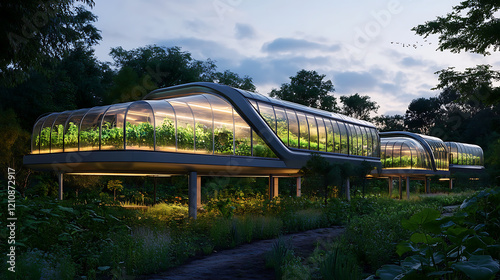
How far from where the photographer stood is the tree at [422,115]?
8606 centimetres

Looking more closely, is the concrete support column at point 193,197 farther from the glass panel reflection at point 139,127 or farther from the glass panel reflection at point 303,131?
the glass panel reflection at point 303,131

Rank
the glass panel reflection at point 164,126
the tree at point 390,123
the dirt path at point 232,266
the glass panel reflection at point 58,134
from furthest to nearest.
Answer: the tree at point 390,123 → the glass panel reflection at point 58,134 → the glass panel reflection at point 164,126 → the dirt path at point 232,266

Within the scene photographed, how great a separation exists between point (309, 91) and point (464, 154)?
23.1 metres

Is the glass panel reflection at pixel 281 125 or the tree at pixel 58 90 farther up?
the tree at pixel 58 90

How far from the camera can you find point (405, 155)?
41188 mm

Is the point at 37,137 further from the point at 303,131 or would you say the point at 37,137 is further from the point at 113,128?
the point at 303,131

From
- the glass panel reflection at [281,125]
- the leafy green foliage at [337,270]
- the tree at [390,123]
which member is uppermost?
the tree at [390,123]

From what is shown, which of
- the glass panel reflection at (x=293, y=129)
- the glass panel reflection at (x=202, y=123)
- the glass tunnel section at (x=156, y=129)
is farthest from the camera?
the glass panel reflection at (x=293, y=129)

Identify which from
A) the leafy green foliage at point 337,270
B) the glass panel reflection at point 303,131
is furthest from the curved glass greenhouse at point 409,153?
the leafy green foliage at point 337,270

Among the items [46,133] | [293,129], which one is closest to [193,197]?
[46,133]

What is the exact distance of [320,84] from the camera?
66250 mm

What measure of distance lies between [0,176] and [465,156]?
55.9 metres

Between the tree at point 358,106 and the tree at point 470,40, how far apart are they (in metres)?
55.6

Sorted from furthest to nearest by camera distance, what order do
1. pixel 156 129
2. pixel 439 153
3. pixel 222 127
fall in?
pixel 439 153 → pixel 222 127 → pixel 156 129
